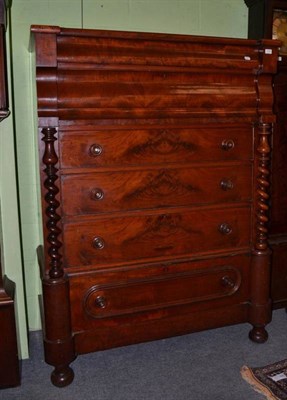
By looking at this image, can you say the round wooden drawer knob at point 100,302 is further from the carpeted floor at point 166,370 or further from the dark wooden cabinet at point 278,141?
the dark wooden cabinet at point 278,141

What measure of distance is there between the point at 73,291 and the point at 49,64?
969 millimetres

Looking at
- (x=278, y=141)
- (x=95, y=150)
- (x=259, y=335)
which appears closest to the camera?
(x=95, y=150)

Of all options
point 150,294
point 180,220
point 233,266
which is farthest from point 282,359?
point 180,220

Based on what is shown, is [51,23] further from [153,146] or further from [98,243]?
[98,243]

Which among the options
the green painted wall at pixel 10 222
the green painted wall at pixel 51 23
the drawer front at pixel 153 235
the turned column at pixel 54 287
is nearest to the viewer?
the turned column at pixel 54 287

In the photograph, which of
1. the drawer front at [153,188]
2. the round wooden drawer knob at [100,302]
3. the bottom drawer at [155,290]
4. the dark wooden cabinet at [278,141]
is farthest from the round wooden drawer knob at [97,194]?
the dark wooden cabinet at [278,141]

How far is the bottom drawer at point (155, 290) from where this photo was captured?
1810 mm

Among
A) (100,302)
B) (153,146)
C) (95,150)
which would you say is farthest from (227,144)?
(100,302)

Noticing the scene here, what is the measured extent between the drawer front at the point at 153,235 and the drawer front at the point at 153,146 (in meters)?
0.26

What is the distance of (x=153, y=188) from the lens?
72.1 inches

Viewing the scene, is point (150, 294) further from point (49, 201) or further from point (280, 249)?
point (280, 249)

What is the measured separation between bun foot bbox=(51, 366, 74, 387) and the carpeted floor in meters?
0.03

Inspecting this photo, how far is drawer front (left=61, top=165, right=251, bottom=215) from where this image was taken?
5.67ft

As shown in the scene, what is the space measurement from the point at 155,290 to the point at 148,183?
516 millimetres
